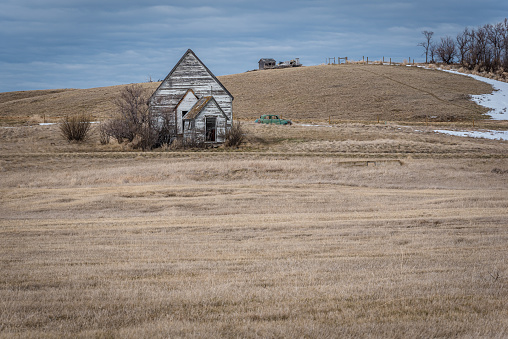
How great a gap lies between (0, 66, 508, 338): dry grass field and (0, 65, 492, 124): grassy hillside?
40.9m

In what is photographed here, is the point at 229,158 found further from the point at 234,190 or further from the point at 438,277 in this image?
the point at 438,277

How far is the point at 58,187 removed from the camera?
21.6m

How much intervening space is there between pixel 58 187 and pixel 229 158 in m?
12.3

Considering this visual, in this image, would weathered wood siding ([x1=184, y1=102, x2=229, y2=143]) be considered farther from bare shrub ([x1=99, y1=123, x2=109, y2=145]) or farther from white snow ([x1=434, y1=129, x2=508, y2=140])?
white snow ([x1=434, y1=129, x2=508, y2=140])

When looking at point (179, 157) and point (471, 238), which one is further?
→ point (179, 157)

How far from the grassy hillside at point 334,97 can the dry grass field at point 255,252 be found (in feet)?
134

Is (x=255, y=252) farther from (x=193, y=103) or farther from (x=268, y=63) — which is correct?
(x=268, y=63)

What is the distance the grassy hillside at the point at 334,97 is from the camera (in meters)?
67.0

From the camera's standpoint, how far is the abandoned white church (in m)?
41.1

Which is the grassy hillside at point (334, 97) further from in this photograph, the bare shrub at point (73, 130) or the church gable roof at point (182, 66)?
the church gable roof at point (182, 66)

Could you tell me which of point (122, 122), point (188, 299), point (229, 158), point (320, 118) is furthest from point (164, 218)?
point (320, 118)

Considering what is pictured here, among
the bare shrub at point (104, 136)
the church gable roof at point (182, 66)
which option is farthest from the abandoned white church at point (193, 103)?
the bare shrub at point (104, 136)

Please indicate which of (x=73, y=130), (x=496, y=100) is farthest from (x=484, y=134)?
(x=73, y=130)

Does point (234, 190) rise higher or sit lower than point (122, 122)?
lower
